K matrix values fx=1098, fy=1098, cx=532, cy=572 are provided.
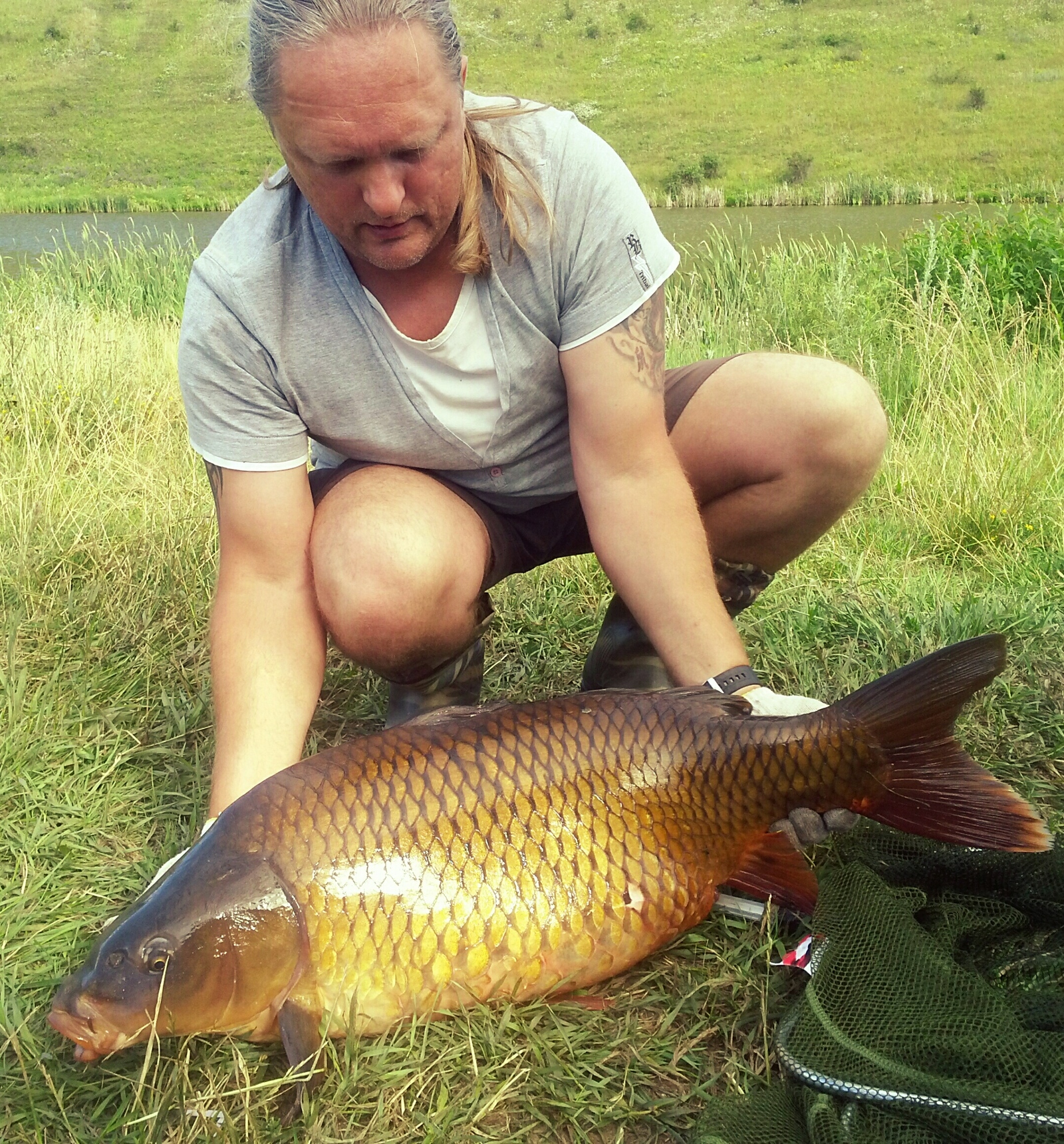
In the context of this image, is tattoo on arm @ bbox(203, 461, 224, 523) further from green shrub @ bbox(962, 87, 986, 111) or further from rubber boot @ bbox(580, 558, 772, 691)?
green shrub @ bbox(962, 87, 986, 111)

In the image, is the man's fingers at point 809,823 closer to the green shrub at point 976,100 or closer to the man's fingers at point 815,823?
the man's fingers at point 815,823

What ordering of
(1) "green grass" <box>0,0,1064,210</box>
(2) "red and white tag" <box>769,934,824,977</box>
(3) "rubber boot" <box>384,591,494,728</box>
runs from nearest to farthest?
1. (2) "red and white tag" <box>769,934,824,977</box>
2. (3) "rubber boot" <box>384,591,494,728</box>
3. (1) "green grass" <box>0,0,1064,210</box>

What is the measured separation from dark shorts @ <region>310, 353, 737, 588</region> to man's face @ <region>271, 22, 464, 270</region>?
45cm

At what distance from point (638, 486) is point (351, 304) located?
518mm

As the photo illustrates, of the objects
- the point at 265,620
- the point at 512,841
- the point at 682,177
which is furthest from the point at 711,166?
the point at 512,841

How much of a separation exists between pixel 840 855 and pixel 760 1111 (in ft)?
1.68

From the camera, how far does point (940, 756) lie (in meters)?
1.30

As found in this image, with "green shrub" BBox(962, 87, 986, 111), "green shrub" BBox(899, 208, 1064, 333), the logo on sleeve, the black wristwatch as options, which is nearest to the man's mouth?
the logo on sleeve

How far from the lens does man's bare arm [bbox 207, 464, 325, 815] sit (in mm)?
1579

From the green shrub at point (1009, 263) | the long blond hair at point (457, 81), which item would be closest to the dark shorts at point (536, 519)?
the long blond hair at point (457, 81)

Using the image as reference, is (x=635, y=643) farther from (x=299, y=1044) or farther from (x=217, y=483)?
(x=299, y=1044)

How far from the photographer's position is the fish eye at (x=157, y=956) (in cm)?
117

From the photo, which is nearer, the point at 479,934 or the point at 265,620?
the point at 479,934

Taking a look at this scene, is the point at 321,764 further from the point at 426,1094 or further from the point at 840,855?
the point at 840,855
